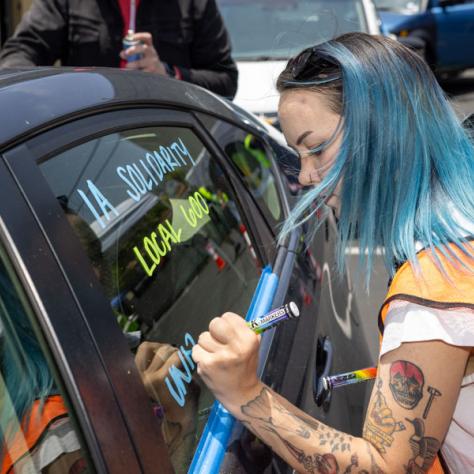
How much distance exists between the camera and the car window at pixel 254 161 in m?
2.14

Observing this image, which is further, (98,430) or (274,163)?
(274,163)

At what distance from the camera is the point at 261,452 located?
57.4 inches

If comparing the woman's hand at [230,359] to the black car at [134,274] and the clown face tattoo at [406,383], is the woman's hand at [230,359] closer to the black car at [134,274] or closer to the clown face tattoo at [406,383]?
the black car at [134,274]

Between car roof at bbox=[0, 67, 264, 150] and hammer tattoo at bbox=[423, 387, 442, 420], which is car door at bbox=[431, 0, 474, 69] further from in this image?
hammer tattoo at bbox=[423, 387, 442, 420]

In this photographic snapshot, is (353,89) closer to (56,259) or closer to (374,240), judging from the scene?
(374,240)

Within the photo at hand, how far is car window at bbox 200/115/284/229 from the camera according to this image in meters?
2.14

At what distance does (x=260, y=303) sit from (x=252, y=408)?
585mm

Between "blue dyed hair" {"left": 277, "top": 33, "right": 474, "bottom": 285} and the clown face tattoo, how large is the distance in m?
0.18

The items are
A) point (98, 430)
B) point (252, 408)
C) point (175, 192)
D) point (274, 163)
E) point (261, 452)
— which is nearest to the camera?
point (98, 430)

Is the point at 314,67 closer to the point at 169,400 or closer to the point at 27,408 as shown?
the point at 169,400

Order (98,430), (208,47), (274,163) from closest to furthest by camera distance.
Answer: (98,430)
(274,163)
(208,47)

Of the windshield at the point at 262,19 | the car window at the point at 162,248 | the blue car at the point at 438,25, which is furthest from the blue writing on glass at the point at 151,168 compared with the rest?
the blue car at the point at 438,25

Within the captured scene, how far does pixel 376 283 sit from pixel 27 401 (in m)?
2.44

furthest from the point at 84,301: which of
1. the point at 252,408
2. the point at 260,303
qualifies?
the point at 260,303
